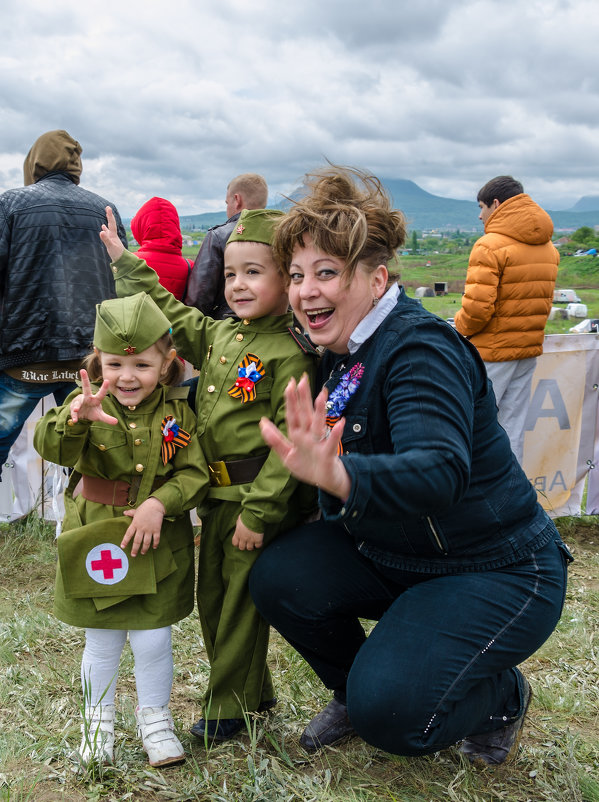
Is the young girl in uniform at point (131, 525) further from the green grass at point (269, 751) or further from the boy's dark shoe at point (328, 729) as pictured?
the boy's dark shoe at point (328, 729)

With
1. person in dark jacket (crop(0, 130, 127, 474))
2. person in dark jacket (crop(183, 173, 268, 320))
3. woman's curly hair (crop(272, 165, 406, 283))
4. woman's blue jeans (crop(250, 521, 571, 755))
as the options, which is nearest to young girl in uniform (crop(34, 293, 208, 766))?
woman's blue jeans (crop(250, 521, 571, 755))

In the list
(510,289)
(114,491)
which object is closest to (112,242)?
(114,491)

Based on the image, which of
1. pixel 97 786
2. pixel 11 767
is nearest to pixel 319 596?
pixel 97 786

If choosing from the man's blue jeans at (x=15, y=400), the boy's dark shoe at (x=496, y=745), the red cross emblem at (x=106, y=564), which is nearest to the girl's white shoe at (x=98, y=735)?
the red cross emblem at (x=106, y=564)

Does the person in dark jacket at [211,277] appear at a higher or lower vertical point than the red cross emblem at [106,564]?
A: higher

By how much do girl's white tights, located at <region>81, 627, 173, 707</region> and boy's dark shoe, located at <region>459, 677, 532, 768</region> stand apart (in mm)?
999

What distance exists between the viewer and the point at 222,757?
91.4 inches

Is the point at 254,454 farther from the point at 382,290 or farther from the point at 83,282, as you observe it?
the point at 83,282

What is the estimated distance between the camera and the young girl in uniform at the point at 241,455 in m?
2.40

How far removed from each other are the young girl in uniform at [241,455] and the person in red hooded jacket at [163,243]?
2118mm

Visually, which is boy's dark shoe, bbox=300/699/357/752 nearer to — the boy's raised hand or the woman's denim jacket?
the woman's denim jacket

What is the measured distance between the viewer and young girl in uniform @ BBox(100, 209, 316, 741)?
2.40m

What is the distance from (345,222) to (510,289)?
3.22 meters

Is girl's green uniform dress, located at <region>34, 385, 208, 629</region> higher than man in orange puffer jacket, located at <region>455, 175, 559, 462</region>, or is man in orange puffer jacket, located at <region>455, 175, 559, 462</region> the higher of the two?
man in orange puffer jacket, located at <region>455, 175, 559, 462</region>
